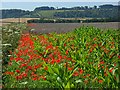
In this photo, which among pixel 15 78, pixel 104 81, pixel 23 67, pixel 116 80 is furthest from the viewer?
pixel 23 67

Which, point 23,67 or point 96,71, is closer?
point 96,71

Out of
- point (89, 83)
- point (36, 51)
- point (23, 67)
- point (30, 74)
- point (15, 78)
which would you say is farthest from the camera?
point (36, 51)

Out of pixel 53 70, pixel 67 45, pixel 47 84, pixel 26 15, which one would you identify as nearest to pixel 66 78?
pixel 53 70

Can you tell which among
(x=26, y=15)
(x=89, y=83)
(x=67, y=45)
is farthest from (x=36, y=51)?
(x=26, y=15)

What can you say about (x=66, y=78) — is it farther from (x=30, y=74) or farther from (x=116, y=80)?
(x=30, y=74)

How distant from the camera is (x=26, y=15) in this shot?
3268 inches

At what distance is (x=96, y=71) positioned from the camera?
9.80 metres

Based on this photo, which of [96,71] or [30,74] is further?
[30,74]

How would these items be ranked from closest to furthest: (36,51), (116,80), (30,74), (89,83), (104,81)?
(116,80)
(104,81)
(89,83)
(30,74)
(36,51)

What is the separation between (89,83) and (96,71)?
0.49 m

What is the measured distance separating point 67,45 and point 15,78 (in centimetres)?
710

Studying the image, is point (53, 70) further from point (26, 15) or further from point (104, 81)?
point (26, 15)

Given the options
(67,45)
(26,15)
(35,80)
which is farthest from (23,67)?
(26,15)

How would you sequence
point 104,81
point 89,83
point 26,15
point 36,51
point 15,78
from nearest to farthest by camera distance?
point 104,81, point 89,83, point 15,78, point 36,51, point 26,15
